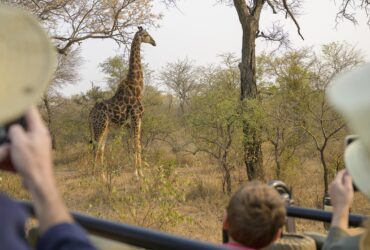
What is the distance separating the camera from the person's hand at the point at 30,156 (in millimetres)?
685

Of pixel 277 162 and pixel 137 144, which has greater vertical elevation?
pixel 137 144

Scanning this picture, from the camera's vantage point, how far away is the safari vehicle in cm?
110

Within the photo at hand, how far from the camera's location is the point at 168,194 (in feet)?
15.6

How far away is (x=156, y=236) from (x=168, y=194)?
143 inches

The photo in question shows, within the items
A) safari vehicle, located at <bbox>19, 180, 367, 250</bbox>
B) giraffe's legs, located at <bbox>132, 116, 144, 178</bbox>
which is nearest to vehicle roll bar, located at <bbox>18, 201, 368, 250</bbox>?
safari vehicle, located at <bbox>19, 180, 367, 250</bbox>

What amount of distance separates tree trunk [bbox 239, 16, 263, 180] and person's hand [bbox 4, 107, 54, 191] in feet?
20.2

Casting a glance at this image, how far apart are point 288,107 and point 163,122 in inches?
194

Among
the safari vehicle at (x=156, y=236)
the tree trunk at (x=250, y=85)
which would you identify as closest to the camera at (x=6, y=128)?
the safari vehicle at (x=156, y=236)

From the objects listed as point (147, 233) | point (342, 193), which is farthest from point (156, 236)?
point (342, 193)

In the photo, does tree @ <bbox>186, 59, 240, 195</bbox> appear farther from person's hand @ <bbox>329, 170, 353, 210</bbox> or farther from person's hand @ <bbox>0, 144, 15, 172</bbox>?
person's hand @ <bbox>0, 144, 15, 172</bbox>

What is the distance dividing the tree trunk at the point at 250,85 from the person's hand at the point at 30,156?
615 centimetres

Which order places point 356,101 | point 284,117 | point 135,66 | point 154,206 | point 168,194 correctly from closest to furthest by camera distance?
point 356,101 < point 168,194 < point 154,206 < point 284,117 < point 135,66

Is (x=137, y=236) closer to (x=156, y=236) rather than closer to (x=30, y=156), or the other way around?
(x=156, y=236)

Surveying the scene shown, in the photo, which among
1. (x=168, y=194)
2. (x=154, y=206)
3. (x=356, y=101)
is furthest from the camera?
(x=154, y=206)
